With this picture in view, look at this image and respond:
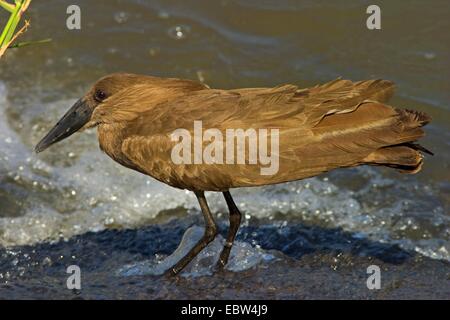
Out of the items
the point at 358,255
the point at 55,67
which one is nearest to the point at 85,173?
the point at 55,67

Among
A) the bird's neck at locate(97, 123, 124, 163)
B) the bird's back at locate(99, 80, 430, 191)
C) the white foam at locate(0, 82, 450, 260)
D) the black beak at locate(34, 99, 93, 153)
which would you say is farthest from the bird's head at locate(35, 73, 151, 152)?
the white foam at locate(0, 82, 450, 260)

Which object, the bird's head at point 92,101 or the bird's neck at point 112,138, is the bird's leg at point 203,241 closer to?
the bird's neck at point 112,138

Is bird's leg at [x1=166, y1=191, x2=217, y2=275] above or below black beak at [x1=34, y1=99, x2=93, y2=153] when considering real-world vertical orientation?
below

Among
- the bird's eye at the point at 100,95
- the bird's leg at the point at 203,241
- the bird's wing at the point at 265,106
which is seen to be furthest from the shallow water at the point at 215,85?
the bird's eye at the point at 100,95

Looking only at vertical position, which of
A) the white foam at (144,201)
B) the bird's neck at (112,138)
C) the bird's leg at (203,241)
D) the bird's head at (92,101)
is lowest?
the white foam at (144,201)

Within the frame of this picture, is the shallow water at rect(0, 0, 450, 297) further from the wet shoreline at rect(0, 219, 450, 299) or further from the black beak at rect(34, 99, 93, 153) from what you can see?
the black beak at rect(34, 99, 93, 153)

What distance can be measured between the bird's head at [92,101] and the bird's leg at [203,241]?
92 cm

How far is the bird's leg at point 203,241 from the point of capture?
638cm

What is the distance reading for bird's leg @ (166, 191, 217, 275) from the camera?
6379 millimetres

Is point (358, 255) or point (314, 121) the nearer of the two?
point (314, 121)

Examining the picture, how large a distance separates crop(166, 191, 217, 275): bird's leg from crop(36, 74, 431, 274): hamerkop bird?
19 cm
